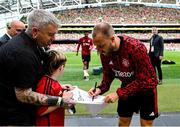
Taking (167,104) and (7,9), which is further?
(7,9)

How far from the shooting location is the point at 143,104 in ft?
21.0

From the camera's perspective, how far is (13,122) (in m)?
4.48

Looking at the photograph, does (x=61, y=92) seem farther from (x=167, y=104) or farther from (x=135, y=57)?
(x=167, y=104)

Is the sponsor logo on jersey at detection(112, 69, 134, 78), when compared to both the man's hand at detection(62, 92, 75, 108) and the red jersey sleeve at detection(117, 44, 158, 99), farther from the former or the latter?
the man's hand at detection(62, 92, 75, 108)

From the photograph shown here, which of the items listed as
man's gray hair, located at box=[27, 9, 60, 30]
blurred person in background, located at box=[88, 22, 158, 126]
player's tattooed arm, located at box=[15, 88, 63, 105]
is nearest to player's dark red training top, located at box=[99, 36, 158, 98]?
blurred person in background, located at box=[88, 22, 158, 126]

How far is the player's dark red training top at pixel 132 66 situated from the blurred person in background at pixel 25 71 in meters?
1.55

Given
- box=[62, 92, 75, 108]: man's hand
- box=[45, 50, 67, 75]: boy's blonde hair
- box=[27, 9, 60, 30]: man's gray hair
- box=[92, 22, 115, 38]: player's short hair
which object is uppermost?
box=[27, 9, 60, 30]: man's gray hair

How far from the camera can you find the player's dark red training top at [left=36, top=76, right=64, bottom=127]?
466 centimetres

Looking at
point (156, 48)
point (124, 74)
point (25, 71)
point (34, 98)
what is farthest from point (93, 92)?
point (156, 48)

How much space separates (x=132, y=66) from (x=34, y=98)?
1.87 m

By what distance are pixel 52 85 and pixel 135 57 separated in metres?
1.49

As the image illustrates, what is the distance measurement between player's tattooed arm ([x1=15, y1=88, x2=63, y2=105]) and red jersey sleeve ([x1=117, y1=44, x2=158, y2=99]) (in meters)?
1.46

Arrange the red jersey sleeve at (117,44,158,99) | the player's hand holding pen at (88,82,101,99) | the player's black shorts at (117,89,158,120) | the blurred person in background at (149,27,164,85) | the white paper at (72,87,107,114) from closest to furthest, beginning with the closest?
the white paper at (72,87,107,114), the player's hand holding pen at (88,82,101,99), the red jersey sleeve at (117,44,158,99), the player's black shorts at (117,89,158,120), the blurred person in background at (149,27,164,85)

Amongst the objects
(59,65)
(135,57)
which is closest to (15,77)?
(59,65)
